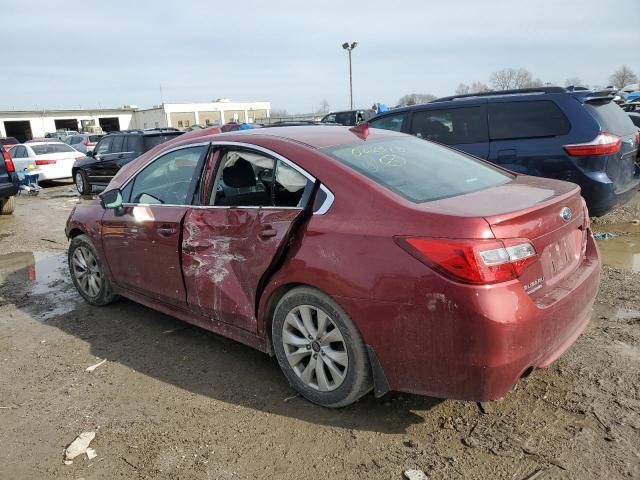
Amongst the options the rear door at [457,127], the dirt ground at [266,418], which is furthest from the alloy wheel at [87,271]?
the rear door at [457,127]

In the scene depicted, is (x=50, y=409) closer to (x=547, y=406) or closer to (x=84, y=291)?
(x=84, y=291)

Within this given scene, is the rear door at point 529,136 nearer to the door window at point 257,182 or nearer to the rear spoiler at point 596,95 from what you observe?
the rear spoiler at point 596,95

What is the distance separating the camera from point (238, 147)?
364 centimetres

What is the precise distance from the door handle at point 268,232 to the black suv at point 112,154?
1024 cm

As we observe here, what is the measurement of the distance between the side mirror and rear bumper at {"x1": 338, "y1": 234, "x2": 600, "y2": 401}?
261 cm

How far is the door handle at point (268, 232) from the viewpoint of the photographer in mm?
3164

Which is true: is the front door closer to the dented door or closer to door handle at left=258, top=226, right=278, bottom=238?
the dented door

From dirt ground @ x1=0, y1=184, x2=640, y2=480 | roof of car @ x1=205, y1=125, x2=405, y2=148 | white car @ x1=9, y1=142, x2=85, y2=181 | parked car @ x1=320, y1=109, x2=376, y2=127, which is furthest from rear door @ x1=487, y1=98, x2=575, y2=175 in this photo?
white car @ x1=9, y1=142, x2=85, y2=181

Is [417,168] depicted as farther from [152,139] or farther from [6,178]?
[152,139]

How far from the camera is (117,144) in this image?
13.6 metres

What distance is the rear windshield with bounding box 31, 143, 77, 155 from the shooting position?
55.9ft

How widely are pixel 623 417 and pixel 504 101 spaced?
4.49 meters

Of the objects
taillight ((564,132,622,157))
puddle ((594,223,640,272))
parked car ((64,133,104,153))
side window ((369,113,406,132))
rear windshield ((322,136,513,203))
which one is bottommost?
puddle ((594,223,640,272))

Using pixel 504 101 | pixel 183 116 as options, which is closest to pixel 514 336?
pixel 504 101
